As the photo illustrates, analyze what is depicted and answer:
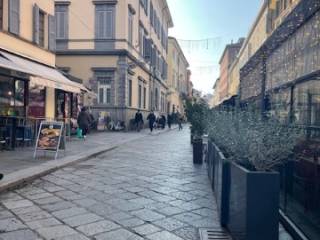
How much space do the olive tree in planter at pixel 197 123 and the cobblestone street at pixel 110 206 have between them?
1.37 meters

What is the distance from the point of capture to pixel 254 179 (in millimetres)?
2867

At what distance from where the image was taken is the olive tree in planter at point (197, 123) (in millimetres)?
9312

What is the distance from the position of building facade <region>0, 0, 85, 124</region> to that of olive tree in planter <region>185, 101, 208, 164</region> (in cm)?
443

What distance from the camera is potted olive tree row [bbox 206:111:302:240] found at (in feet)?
9.46

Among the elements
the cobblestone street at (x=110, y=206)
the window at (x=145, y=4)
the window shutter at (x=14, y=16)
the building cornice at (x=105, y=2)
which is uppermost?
the window at (x=145, y=4)

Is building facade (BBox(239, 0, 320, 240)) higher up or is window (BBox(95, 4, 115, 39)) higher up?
window (BBox(95, 4, 115, 39))

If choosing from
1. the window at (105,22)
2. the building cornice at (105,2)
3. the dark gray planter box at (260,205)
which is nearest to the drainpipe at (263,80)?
the dark gray planter box at (260,205)

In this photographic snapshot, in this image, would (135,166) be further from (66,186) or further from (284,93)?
(284,93)

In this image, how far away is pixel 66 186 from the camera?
618 centimetres

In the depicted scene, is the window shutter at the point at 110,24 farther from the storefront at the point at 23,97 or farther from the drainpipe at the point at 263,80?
the drainpipe at the point at 263,80

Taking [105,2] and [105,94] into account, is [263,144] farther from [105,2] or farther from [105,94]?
[105,2]

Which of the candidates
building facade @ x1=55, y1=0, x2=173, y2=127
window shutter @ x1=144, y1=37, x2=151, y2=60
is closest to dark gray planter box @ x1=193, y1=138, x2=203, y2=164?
building facade @ x1=55, y1=0, x2=173, y2=127

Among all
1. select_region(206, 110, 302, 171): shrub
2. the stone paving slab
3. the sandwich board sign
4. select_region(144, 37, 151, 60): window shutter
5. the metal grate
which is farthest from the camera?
select_region(144, 37, 151, 60): window shutter

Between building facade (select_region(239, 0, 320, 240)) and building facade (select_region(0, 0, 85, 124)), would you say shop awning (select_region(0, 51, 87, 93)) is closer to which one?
building facade (select_region(0, 0, 85, 124))
